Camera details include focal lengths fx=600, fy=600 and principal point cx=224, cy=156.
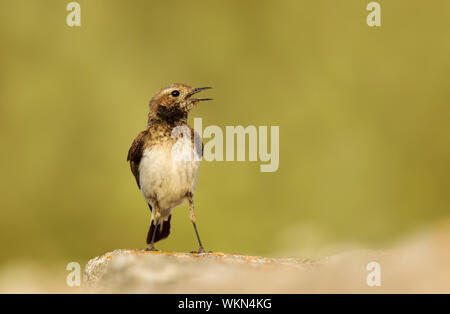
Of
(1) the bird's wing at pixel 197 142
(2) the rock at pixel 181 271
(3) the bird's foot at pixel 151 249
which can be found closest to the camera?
(2) the rock at pixel 181 271

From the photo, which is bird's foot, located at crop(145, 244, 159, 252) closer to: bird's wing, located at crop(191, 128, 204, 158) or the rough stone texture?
the rough stone texture

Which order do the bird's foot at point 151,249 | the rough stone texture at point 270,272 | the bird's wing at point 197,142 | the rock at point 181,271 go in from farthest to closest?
the bird's wing at point 197,142 → the bird's foot at point 151,249 → the rock at point 181,271 → the rough stone texture at point 270,272

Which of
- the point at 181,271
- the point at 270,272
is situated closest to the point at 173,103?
the point at 181,271

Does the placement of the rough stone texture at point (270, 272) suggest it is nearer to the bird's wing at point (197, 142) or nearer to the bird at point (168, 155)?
the bird at point (168, 155)

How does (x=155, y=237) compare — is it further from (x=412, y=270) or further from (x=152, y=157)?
(x=412, y=270)

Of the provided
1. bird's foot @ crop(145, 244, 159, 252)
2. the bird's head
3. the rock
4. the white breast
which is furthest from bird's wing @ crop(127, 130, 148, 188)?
the rock

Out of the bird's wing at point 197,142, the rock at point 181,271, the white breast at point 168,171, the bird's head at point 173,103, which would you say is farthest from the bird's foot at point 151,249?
the bird's head at point 173,103

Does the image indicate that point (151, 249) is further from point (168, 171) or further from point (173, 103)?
point (173, 103)
